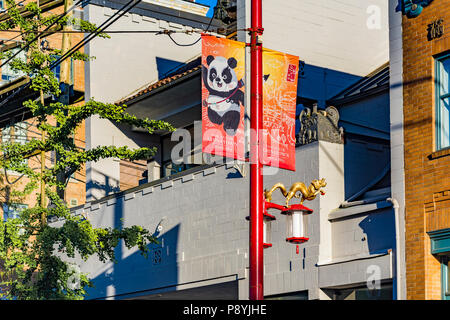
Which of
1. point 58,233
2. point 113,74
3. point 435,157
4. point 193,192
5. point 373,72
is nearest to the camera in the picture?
point 435,157

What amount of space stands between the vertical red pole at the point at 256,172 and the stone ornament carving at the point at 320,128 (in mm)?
6787

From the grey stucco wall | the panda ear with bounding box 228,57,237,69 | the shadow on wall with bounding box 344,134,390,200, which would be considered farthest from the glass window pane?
the panda ear with bounding box 228,57,237,69

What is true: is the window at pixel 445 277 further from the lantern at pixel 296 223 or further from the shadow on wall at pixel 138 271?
the shadow on wall at pixel 138 271

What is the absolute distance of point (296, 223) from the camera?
55.6ft

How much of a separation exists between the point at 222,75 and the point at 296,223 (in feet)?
9.04

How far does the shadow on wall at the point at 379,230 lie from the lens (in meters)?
20.9

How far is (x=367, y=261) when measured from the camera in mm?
21250

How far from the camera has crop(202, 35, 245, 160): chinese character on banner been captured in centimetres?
1684

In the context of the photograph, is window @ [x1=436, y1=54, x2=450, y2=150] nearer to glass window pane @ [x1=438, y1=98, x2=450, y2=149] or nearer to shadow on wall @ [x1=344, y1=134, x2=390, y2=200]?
glass window pane @ [x1=438, y1=98, x2=450, y2=149]

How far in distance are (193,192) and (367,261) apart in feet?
22.5

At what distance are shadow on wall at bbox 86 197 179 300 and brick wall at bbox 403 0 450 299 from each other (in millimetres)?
8593

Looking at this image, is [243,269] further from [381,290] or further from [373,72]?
[373,72]
